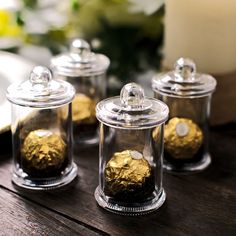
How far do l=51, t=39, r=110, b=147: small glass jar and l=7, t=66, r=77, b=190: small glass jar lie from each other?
0.07m

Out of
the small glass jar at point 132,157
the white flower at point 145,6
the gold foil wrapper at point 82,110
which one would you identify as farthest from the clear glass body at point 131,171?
the white flower at point 145,6

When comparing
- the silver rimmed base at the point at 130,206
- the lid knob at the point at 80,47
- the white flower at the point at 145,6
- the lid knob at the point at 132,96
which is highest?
the white flower at the point at 145,6

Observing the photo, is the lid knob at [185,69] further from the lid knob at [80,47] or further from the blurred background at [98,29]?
the blurred background at [98,29]

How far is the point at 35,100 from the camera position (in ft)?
1.89

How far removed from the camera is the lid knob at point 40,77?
583mm

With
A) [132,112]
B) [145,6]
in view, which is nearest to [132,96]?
[132,112]

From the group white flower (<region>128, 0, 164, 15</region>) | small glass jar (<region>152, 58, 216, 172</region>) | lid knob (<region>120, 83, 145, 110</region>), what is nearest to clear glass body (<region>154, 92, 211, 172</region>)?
small glass jar (<region>152, 58, 216, 172</region>)

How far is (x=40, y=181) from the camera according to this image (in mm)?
596

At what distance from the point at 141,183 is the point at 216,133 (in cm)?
23

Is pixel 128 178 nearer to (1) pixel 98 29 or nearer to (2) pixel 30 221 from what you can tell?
(2) pixel 30 221

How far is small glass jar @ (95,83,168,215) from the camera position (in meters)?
0.54

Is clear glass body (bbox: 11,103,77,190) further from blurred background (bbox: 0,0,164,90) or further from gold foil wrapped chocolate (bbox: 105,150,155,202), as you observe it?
blurred background (bbox: 0,0,164,90)

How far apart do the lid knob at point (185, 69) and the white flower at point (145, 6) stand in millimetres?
222

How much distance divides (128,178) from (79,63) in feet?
0.66
